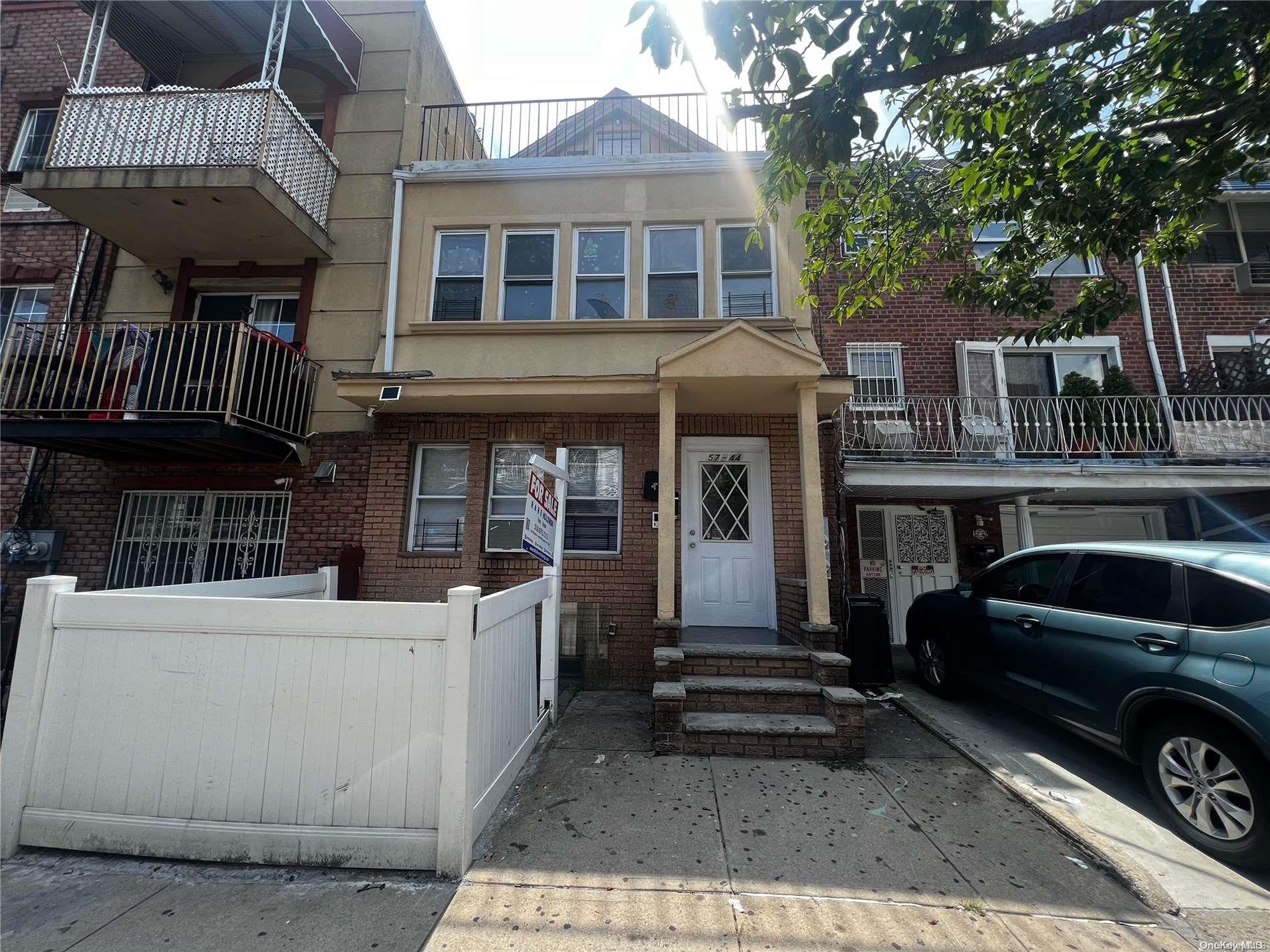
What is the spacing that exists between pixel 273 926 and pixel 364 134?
8.50m

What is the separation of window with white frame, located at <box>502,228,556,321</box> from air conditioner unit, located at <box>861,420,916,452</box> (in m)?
4.76

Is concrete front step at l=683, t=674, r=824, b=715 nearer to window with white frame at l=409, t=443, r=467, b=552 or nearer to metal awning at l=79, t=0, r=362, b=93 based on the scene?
window with white frame at l=409, t=443, r=467, b=552

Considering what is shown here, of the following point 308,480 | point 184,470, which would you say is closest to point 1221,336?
point 308,480

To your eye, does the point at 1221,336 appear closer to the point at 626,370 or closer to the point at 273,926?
the point at 626,370

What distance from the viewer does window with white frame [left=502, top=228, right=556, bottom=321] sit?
6.49 metres

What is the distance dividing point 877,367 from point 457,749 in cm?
811

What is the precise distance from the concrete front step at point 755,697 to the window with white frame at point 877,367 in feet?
17.6

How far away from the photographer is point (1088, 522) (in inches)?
339

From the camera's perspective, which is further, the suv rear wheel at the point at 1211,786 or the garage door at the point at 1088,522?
the garage door at the point at 1088,522

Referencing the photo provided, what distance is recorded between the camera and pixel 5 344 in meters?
5.56

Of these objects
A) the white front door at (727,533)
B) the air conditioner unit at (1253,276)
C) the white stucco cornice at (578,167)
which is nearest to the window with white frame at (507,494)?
the white front door at (727,533)

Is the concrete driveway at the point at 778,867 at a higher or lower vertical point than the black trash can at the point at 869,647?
lower

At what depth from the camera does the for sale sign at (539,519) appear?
4281mm

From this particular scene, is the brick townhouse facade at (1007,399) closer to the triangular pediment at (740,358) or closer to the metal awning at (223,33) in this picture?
the triangular pediment at (740,358)
